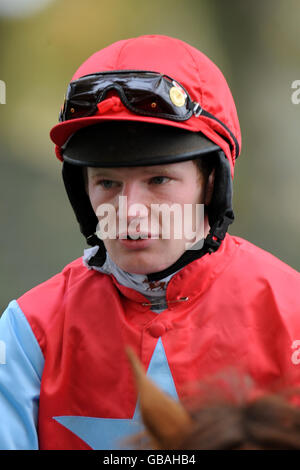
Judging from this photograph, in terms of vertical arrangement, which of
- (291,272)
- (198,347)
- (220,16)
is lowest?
(198,347)

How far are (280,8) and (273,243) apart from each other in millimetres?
1263

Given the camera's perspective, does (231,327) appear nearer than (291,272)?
Yes

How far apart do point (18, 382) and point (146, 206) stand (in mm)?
523

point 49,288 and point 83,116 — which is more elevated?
point 83,116

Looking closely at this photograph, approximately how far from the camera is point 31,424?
1293mm

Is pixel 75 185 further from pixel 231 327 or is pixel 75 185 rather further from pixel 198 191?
pixel 231 327

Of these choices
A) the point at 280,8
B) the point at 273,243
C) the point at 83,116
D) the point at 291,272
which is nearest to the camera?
the point at 83,116

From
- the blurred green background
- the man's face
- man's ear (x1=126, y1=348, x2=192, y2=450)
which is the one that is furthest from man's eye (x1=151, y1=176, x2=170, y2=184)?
the blurred green background

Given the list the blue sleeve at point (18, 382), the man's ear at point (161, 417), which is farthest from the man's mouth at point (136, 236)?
the man's ear at point (161, 417)

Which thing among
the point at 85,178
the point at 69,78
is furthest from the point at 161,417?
the point at 69,78

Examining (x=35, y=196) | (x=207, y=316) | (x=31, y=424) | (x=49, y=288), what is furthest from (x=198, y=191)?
(x=35, y=196)

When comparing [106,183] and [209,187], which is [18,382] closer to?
[106,183]

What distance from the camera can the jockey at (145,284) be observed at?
125cm

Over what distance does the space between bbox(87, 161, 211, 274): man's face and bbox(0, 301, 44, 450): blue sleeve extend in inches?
12.0
